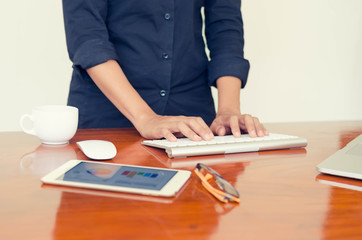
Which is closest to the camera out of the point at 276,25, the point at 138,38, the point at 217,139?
the point at 217,139

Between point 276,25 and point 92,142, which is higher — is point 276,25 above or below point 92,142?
above

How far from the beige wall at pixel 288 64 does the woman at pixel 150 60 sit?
0.81 meters

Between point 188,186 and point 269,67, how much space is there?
1920 millimetres

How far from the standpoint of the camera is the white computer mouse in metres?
0.68

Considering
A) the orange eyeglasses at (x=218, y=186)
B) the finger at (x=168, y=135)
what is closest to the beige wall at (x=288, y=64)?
the finger at (x=168, y=135)

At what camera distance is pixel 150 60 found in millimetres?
1238

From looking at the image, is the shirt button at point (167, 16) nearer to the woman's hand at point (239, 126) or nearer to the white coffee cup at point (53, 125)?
the woman's hand at point (239, 126)

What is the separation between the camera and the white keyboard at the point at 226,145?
737 mm

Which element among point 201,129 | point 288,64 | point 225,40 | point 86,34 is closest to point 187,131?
point 201,129

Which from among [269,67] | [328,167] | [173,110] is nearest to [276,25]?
[269,67]

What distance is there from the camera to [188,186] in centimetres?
56

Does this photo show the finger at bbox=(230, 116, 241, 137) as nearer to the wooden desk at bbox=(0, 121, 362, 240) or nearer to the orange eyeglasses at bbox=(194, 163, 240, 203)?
the wooden desk at bbox=(0, 121, 362, 240)

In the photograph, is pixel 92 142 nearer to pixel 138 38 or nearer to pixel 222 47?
pixel 138 38

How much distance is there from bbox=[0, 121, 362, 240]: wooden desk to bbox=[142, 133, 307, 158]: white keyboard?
0.08 feet
